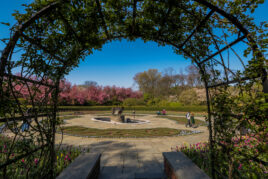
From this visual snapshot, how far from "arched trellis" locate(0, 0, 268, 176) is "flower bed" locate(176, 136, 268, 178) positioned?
0.36m

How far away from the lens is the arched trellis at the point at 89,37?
1.66 m

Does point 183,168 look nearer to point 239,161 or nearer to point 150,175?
point 239,161

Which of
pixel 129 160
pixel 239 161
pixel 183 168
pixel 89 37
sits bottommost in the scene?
pixel 129 160

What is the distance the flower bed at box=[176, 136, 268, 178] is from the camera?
5.36ft

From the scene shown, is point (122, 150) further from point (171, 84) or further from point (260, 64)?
point (171, 84)

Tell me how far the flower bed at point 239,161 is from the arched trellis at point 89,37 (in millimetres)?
362

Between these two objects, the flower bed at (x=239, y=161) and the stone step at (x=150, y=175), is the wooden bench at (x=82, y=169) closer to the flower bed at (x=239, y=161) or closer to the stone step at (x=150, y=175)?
the stone step at (x=150, y=175)

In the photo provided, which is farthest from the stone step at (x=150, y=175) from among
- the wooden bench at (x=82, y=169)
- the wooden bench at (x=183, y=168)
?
the wooden bench at (x=82, y=169)

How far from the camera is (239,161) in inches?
73.1

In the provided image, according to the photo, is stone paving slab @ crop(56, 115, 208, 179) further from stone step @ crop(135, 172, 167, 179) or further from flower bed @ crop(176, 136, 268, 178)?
flower bed @ crop(176, 136, 268, 178)

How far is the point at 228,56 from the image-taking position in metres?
2.13

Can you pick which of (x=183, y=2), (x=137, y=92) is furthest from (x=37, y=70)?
(x=137, y=92)

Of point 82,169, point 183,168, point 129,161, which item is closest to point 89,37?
point 82,169

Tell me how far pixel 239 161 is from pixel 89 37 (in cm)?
317
